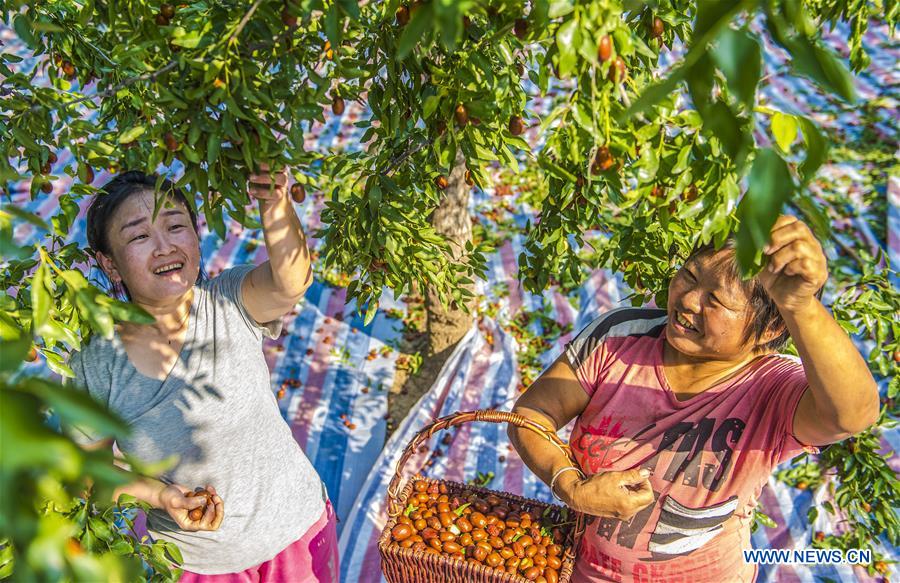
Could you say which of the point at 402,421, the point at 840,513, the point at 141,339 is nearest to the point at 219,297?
the point at 141,339

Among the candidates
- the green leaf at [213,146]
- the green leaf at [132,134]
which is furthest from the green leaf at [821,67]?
the green leaf at [132,134]

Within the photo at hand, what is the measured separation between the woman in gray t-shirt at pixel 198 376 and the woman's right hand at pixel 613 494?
85cm

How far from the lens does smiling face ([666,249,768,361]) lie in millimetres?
1550

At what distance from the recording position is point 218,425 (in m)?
1.85

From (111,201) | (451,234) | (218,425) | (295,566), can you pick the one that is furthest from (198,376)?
(451,234)

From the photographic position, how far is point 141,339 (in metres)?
1.82

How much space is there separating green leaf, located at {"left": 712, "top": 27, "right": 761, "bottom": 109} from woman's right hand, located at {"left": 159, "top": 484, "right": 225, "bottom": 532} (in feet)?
5.33

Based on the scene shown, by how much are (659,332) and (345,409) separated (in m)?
2.29

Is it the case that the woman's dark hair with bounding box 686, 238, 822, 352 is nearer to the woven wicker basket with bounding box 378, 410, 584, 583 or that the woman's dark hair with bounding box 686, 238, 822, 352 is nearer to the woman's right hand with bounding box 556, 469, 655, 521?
the woman's right hand with bounding box 556, 469, 655, 521

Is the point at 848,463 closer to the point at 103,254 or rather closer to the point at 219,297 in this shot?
the point at 219,297

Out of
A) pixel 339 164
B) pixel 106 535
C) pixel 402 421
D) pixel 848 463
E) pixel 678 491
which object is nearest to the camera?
pixel 106 535

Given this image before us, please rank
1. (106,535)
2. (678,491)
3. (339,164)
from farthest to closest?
1. (339,164)
2. (678,491)
3. (106,535)

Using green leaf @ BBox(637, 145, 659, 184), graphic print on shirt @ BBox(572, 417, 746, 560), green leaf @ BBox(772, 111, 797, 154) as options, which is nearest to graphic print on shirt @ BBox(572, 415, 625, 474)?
graphic print on shirt @ BBox(572, 417, 746, 560)

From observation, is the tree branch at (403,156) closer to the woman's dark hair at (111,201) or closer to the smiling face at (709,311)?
the woman's dark hair at (111,201)
